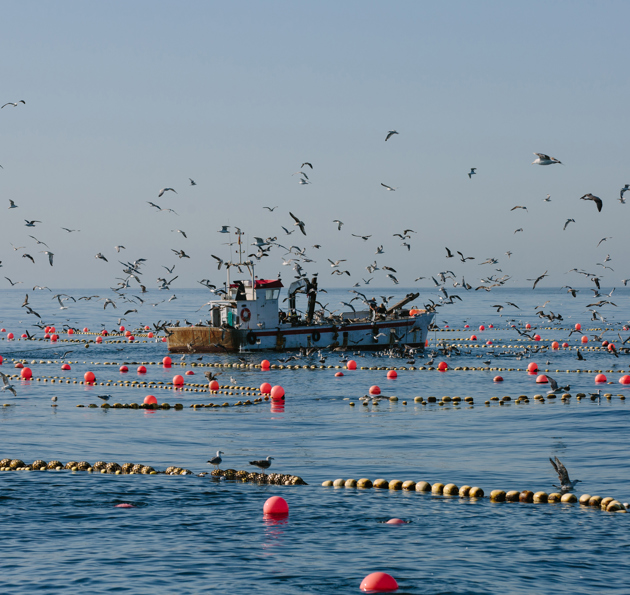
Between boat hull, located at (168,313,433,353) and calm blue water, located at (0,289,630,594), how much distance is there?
64.1 ft

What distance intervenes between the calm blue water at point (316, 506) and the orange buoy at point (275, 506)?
8.1 inches

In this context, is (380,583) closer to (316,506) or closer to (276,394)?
(316,506)

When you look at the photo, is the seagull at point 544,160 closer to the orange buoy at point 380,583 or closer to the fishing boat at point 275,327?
the orange buoy at point 380,583

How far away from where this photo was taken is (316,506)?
56.8 ft

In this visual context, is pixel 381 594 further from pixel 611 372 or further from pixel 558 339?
pixel 558 339

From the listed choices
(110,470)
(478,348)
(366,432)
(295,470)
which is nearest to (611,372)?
(478,348)

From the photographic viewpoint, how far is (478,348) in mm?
64750

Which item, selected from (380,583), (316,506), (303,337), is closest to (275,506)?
(316,506)

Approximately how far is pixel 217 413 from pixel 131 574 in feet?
62.3

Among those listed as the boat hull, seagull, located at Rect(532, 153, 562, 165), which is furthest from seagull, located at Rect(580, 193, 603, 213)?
the boat hull

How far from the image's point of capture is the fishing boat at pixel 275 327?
5438 centimetres

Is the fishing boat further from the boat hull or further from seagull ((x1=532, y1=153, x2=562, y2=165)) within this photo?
seagull ((x1=532, y1=153, x2=562, y2=165))

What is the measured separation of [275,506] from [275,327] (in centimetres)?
3900

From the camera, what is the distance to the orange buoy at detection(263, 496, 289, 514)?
54.3 ft
